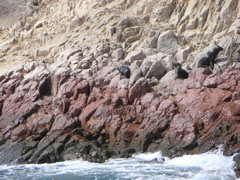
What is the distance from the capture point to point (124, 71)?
26.3 meters

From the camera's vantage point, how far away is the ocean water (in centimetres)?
1942

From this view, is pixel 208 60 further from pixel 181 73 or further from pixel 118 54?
pixel 118 54

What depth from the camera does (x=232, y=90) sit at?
23344 millimetres

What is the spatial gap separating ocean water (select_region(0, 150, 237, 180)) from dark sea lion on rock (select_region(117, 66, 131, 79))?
5.05 metres

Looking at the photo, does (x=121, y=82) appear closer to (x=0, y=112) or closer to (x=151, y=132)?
(x=151, y=132)

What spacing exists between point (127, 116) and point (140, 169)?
4072mm

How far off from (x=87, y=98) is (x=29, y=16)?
45.8 feet

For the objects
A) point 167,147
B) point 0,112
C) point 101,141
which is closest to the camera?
point 167,147

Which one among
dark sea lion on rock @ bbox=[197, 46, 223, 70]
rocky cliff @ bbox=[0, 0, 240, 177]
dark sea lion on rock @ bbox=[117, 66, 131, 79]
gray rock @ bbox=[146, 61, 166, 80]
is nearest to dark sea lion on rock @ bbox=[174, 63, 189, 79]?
rocky cliff @ bbox=[0, 0, 240, 177]

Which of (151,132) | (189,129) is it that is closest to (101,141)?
(151,132)

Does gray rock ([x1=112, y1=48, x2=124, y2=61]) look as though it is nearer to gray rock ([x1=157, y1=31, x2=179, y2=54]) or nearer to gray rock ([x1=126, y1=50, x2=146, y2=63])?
gray rock ([x1=126, y1=50, x2=146, y2=63])

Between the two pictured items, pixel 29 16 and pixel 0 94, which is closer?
pixel 0 94

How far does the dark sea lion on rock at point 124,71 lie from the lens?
26.2 metres

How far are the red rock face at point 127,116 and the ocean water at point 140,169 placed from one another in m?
0.50
